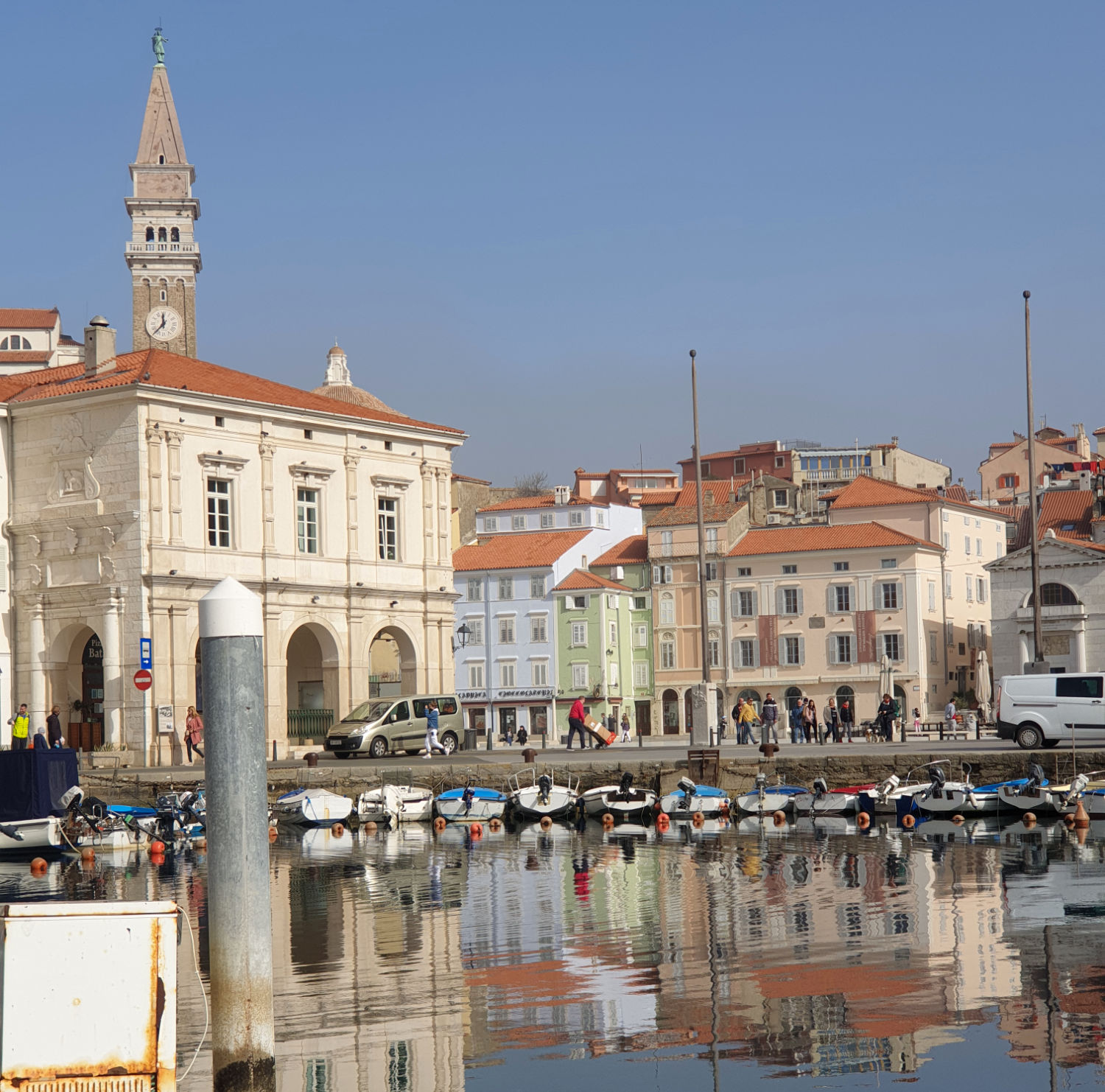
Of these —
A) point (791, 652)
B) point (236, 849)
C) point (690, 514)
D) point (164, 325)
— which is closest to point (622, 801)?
point (236, 849)

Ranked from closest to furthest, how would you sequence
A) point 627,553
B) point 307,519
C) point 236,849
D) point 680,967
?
point 236,849
point 680,967
point 307,519
point 627,553

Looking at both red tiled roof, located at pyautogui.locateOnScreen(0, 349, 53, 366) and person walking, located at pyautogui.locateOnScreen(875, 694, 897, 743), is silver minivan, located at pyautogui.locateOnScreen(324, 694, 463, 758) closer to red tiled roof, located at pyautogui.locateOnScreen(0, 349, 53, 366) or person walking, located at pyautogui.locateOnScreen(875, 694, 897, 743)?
person walking, located at pyautogui.locateOnScreen(875, 694, 897, 743)

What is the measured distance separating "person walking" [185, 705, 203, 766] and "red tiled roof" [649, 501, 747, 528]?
164 feet

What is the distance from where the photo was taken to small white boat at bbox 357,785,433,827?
39.7m

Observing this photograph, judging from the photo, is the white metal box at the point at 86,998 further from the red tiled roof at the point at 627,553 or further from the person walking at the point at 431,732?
the red tiled roof at the point at 627,553

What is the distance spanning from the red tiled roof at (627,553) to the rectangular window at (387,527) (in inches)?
1725

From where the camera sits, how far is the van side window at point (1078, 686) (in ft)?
127

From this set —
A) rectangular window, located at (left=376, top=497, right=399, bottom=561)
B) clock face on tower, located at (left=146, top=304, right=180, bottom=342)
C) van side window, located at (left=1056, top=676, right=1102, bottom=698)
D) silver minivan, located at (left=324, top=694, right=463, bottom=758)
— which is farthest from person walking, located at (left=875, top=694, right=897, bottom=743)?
clock face on tower, located at (left=146, top=304, right=180, bottom=342)

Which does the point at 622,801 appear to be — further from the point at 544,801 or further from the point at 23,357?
the point at 23,357

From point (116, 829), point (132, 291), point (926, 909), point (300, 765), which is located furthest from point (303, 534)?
point (132, 291)

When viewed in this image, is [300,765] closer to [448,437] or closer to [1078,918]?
[448,437]

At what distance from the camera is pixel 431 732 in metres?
47.2

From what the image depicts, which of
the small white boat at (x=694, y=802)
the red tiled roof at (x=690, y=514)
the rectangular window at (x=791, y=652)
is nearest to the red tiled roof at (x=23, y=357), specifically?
the red tiled roof at (x=690, y=514)

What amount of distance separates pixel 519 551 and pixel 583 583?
4.97 metres
